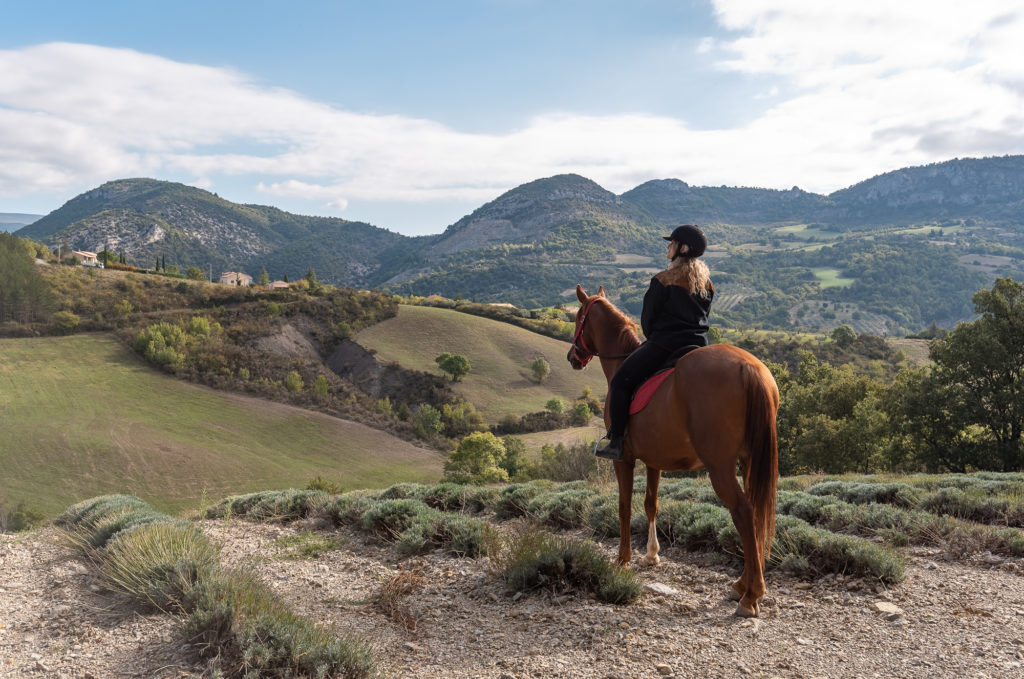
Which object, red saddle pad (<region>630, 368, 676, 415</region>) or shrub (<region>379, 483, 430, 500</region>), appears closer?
red saddle pad (<region>630, 368, 676, 415</region>)

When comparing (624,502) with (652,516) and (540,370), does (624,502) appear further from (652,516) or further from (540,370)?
(540,370)

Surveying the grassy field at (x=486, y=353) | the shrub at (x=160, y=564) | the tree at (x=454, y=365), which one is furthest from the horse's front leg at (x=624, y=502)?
the tree at (x=454, y=365)

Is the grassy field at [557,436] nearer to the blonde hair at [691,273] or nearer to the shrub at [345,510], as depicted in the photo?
the shrub at [345,510]

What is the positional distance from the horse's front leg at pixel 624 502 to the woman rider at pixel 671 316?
58cm

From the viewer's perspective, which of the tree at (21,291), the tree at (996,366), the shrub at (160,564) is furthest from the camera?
the tree at (21,291)

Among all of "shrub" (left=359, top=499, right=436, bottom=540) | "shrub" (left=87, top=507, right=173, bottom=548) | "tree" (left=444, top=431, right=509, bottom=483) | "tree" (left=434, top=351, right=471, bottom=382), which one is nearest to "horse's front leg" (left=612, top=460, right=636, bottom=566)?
"shrub" (left=359, top=499, right=436, bottom=540)

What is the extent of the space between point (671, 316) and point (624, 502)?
2.16 m

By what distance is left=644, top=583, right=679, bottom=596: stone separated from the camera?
558 centimetres

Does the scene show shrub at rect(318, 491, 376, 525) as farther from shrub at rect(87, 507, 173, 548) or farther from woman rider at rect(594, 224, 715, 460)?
woman rider at rect(594, 224, 715, 460)

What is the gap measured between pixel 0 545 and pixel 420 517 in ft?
21.5

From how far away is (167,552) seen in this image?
5.60m

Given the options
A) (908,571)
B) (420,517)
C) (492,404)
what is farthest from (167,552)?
(492,404)

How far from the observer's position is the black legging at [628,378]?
5512mm

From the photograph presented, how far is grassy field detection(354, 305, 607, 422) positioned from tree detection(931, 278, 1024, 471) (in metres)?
49.9
